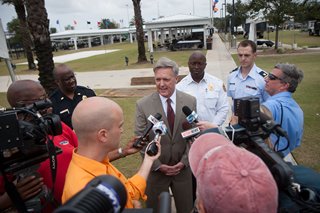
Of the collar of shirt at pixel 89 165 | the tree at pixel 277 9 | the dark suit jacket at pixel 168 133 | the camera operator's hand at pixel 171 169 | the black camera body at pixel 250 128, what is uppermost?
the tree at pixel 277 9

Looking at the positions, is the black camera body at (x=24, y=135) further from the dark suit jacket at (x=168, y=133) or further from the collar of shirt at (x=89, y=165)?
the dark suit jacket at (x=168, y=133)

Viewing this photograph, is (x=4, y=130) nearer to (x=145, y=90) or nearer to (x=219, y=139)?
(x=219, y=139)

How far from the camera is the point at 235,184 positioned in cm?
104

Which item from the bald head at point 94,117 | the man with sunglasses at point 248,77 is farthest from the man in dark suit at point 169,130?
the man with sunglasses at point 248,77

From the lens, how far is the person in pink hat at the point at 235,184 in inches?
40.6

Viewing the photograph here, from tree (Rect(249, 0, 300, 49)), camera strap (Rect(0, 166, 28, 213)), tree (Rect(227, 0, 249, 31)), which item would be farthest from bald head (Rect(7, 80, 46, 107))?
tree (Rect(227, 0, 249, 31))

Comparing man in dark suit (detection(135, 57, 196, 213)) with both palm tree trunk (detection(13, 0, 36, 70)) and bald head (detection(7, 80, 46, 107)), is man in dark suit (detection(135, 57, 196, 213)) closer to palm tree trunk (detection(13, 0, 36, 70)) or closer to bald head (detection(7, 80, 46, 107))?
bald head (detection(7, 80, 46, 107))

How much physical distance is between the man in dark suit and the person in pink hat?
5.85 ft

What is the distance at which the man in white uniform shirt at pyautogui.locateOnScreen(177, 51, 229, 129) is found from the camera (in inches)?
147

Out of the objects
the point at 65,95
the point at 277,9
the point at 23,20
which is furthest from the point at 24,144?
the point at 277,9

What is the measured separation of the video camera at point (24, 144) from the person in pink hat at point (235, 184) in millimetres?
1108

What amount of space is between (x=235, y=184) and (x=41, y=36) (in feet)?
25.0

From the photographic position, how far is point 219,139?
1400mm

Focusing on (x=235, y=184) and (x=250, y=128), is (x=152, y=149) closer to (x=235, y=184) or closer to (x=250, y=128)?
(x=250, y=128)
